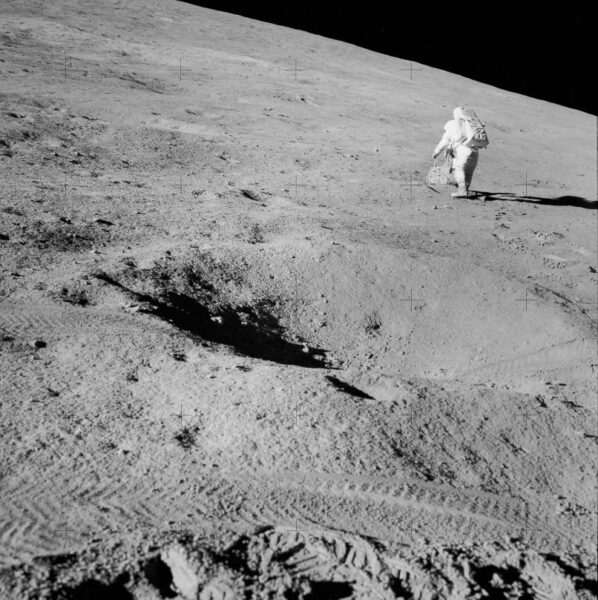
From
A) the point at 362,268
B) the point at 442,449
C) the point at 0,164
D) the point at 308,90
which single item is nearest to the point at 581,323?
the point at 362,268

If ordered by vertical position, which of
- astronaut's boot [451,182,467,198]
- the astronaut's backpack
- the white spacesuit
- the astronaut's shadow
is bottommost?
the astronaut's shadow

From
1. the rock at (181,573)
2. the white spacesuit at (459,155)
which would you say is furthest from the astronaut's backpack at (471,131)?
the rock at (181,573)

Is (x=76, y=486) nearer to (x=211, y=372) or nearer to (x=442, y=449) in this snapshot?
(x=211, y=372)

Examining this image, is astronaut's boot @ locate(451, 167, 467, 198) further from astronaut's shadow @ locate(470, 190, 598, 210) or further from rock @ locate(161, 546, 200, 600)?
rock @ locate(161, 546, 200, 600)

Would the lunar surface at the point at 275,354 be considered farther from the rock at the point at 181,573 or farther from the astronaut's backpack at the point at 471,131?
the astronaut's backpack at the point at 471,131

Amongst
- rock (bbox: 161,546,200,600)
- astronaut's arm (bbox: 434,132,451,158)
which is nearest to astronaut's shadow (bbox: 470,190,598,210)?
astronaut's arm (bbox: 434,132,451,158)

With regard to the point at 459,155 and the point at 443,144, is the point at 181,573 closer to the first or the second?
the point at 459,155
